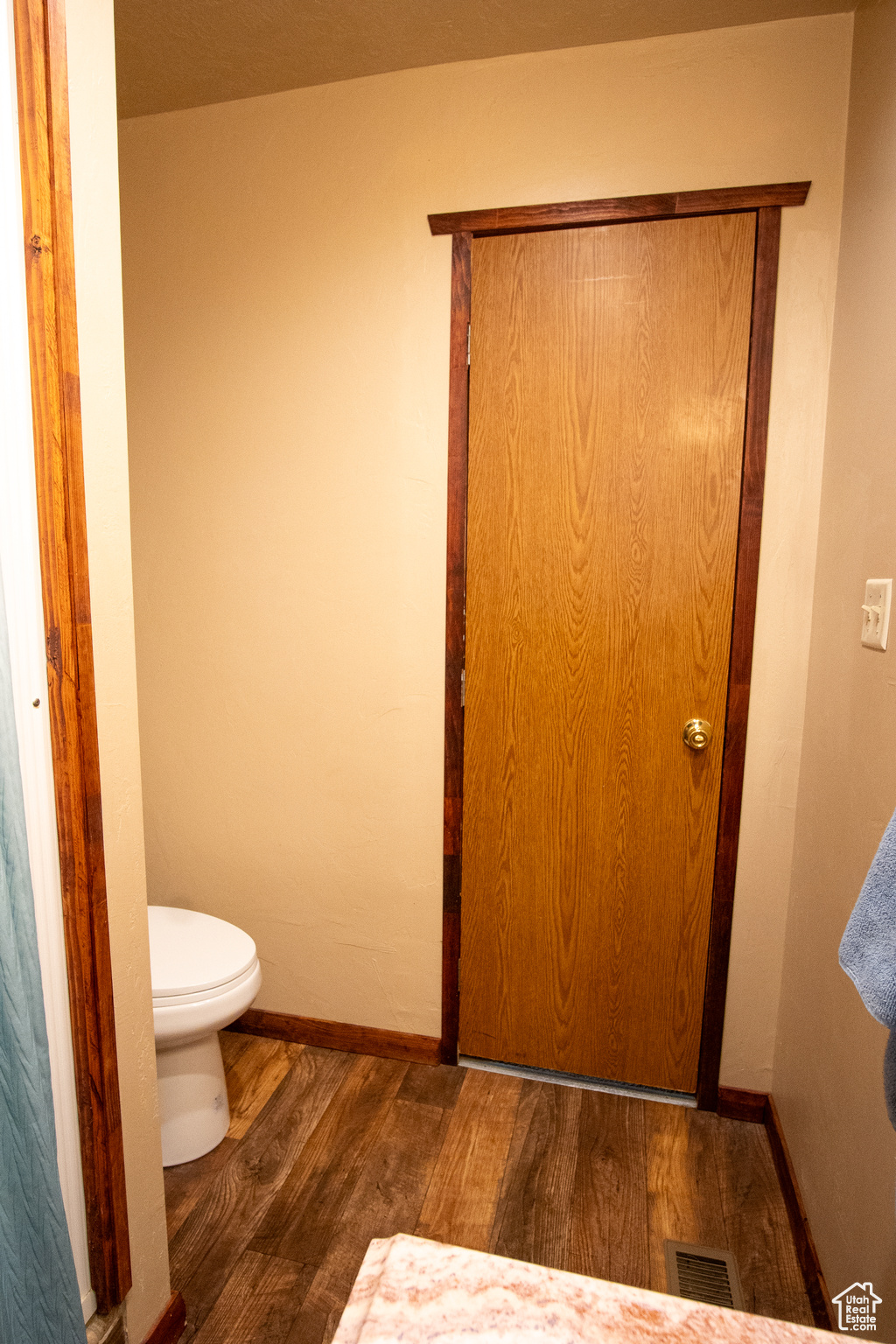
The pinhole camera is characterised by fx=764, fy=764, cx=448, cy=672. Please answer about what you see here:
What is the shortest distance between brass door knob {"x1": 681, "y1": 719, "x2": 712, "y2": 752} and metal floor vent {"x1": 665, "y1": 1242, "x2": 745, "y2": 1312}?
1.02 metres

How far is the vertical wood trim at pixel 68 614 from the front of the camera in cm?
95

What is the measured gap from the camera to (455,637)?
76.2 inches

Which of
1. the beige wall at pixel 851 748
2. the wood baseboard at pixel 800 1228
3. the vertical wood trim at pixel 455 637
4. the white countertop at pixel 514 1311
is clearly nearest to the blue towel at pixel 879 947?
the white countertop at pixel 514 1311

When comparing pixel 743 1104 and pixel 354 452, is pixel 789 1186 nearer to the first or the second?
pixel 743 1104

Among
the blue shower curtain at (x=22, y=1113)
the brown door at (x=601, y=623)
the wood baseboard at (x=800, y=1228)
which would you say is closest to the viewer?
the blue shower curtain at (x=22, y=1113)

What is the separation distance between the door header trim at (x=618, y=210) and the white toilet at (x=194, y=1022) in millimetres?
1786

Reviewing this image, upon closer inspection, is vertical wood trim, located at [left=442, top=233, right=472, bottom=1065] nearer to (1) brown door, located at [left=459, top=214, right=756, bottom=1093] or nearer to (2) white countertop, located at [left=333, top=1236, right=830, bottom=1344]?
(1) brown door, located at [left=459, top=214, right=756, bottom=1093]

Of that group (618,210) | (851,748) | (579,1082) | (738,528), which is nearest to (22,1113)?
(851,748)

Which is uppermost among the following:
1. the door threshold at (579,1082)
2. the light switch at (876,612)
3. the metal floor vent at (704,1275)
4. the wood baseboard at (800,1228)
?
the light switch at (876,612)

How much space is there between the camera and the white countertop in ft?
1.60

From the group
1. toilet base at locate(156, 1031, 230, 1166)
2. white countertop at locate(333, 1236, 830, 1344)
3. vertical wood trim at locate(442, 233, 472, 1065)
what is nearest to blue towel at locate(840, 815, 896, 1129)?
white countertop at locate(333, 1236, 830, 1344)

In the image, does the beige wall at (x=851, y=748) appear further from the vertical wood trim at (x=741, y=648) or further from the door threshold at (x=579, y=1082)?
the door threshold at (x=579, y=1082)

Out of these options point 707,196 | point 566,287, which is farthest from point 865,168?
point 566,287

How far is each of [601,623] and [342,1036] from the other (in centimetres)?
136
